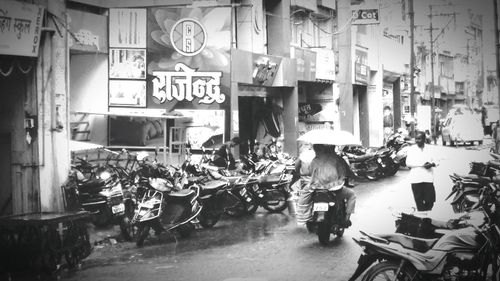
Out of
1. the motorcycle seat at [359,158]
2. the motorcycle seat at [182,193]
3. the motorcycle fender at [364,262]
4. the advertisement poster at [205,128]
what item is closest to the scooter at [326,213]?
the motorcycle seat at [182,193]

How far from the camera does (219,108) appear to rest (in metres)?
14.4

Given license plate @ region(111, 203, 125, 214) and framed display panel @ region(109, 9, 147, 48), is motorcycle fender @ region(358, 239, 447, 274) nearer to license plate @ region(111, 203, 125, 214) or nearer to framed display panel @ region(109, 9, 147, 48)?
license plate @ region(111, 203, 125, 214)

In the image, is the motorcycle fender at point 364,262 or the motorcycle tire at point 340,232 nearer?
the motorcycle fender at point 364,262

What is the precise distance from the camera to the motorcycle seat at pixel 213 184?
28.3 feet

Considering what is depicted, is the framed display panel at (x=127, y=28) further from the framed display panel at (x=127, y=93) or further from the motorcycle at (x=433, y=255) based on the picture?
the motorcycle at (x=433, y=255)

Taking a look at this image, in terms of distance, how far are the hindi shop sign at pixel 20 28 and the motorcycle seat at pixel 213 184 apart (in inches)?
119

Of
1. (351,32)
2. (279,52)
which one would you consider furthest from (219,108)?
(351,32)

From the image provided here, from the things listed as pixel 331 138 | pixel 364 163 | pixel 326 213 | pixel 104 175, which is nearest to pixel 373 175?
pixel 364 163

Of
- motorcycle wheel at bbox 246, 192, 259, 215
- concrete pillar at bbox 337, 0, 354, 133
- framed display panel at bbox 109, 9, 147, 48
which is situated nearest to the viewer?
motorcycle wheel at bbox 246, 192, 259, 215

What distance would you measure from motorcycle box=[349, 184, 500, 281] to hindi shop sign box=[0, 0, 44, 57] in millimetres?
5187

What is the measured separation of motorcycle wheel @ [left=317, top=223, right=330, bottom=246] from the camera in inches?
275

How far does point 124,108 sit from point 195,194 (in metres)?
6.54

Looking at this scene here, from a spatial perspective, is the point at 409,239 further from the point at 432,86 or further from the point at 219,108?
the point at 219,108

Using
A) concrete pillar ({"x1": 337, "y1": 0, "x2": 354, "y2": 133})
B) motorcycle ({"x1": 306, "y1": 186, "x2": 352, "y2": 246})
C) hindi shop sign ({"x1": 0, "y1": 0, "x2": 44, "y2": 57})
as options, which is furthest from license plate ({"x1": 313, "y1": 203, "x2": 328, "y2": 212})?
concrete pillar ({"x1": 337, "y1": 0, "x2": 354, "y2": 133})
